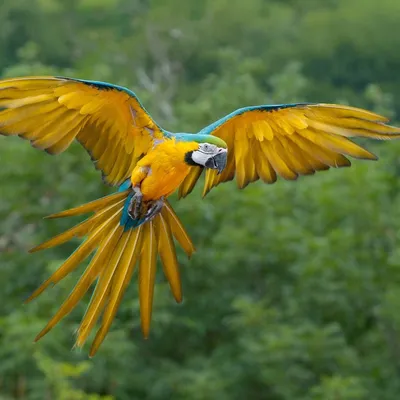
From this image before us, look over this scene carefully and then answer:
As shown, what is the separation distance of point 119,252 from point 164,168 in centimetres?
45

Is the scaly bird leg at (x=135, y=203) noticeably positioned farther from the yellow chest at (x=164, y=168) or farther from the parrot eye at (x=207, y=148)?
the parrot eye at (x=207, y=148)

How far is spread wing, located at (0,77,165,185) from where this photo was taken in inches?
149

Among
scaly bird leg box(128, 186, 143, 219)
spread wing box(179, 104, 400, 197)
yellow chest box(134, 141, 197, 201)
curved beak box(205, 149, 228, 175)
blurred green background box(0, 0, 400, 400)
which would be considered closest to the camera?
curved beak box(205, 149, 228, 175)

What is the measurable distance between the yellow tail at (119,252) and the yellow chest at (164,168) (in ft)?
0.63

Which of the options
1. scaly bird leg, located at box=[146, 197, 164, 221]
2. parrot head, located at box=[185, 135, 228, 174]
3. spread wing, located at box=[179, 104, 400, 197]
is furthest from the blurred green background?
parrot head, located at box=[185, 135, 228, 174]

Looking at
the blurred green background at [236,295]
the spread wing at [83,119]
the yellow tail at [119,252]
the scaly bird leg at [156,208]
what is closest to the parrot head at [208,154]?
the spread wing at [83,119]

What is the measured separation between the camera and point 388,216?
40.8 ft

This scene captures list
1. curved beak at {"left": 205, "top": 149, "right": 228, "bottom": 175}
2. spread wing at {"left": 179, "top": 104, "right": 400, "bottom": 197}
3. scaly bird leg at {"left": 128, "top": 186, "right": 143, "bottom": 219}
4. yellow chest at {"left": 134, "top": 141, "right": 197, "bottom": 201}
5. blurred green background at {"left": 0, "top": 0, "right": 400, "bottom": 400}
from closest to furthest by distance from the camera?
curved beak at {"left": 205, "top": 149, "right": 228, "bottom": 175} → yellow chest at {"left": 134, "top": 141, "right": 197, "bottom": 201} → scaly bird leg at {"left": 128, "top": 186, "right": 143, "bottom": 219} → spread wing at {"left": 179, "top": 104, "right": 400, "bottom": 197} → blurred green background at {"left": 0, "top": 0, "right": 400, "bottom": 400}

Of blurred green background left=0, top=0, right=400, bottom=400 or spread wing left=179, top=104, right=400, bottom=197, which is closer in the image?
spread wing left=179, top=104, right=400, bottom=197

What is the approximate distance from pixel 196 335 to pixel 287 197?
8.41 ft

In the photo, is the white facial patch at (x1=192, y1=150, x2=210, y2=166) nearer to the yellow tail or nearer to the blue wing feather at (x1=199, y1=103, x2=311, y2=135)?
the blue wing feather at (x1=199, y1=103, x2=311, y2=135)

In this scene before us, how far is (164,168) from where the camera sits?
3.82m

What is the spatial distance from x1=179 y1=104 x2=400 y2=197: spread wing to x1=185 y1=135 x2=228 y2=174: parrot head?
0.32 meters

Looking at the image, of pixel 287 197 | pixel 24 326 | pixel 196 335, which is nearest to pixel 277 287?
pixel 196 335
